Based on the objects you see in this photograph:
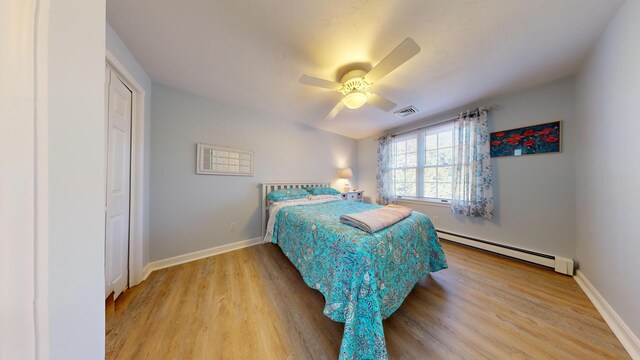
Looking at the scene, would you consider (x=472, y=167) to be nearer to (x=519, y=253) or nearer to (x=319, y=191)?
(x=519, y=253)

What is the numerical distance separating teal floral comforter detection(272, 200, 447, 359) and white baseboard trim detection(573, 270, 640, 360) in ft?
3.35

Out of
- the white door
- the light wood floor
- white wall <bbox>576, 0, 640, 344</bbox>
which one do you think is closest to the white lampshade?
the light wood floor

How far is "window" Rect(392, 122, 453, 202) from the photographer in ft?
9.89

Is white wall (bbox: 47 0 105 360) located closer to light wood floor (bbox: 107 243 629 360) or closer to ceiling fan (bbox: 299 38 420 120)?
light wood floor (bbox: 107 243 629 360)

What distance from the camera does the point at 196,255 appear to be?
7.68ft

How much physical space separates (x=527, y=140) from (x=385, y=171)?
196 centimetres

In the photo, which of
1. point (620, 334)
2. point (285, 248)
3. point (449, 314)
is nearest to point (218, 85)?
point (285, 248)

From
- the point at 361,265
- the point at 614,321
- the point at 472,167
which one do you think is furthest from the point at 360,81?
the point at 614,321

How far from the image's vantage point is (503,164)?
246 cm

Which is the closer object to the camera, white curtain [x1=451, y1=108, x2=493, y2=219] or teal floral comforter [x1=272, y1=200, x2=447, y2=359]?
teal floral comforter [x1=272, y1=200, x2=447, y2=359]

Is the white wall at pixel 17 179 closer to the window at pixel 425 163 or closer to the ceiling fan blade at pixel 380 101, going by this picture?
the ceiling fan blade at pixel 380 101

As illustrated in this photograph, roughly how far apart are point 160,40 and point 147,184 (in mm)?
1443

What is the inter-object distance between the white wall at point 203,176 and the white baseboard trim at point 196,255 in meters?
0.06

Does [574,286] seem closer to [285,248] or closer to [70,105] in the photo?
[285,248]
